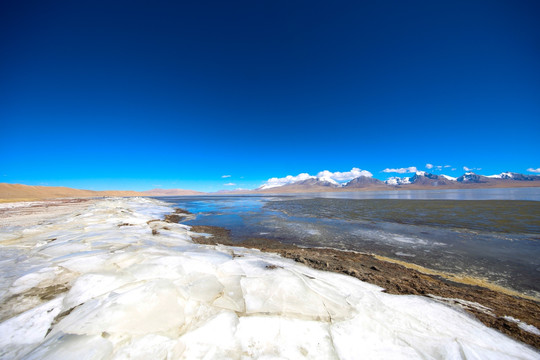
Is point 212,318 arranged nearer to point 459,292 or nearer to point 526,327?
point 526,327

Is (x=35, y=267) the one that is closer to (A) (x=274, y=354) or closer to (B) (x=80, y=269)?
(B) (x=80, y=269)

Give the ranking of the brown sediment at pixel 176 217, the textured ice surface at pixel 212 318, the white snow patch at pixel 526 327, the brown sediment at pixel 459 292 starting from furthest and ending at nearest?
1. the brown sediment at pixel 176 217
2. the brown sediment at pixel 459 292
3. the white snow patch at pixel 526 327
4. the textured ice surface at pixel 212 318

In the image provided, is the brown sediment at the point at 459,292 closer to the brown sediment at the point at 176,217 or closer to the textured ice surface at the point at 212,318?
the textured ice surface at the point at 212,318

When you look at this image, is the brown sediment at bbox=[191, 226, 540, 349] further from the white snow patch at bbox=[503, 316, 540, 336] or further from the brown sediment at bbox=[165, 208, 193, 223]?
the brown sediment at bbox=[165, 208, 193, 223]

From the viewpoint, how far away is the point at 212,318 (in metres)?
3.13

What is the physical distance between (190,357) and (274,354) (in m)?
1.11

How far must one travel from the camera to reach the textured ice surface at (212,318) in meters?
2.60

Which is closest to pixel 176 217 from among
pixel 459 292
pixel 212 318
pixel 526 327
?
pixel 212 318

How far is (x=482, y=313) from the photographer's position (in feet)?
13.0

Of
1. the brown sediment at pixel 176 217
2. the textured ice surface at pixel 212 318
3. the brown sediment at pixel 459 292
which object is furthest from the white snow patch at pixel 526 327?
the brown sediment at pixel 176 217

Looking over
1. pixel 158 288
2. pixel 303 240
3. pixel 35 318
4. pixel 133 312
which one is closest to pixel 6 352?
pixel 35 318

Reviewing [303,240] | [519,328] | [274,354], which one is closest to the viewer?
[274,354]

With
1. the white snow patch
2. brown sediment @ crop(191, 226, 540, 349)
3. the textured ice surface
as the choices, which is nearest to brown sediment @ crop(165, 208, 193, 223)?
the textured ice surface

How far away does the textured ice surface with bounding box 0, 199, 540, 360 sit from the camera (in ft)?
8.53
